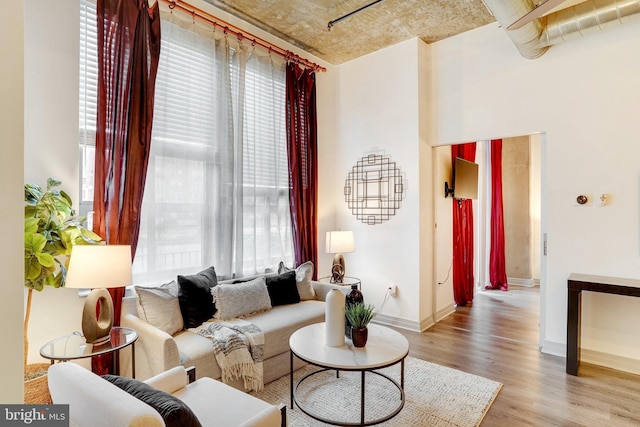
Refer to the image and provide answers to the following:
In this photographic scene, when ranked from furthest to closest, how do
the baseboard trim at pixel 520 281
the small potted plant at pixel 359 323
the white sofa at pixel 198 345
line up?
the baseboard trim at pixel 520 281, the small potted plant at pixel 359 323, the white sofa at pixel 198 345

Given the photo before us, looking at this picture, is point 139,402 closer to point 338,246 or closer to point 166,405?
point 166,405

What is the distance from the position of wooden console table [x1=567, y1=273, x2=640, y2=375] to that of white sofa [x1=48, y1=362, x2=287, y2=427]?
105 inches

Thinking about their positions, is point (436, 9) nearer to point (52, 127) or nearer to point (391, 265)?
point (391, 265)

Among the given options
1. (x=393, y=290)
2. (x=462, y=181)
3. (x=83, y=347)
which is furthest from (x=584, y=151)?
(x=83, y=347)

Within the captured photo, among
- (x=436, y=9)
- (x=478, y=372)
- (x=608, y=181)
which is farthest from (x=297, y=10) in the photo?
(x=478, y=372)

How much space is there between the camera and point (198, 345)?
7.98 ft

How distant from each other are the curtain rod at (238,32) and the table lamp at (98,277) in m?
2.23

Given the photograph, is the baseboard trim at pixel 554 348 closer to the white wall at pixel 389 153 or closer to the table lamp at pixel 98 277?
the white wall at pixel 389 153

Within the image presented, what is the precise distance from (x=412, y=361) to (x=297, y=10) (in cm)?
359

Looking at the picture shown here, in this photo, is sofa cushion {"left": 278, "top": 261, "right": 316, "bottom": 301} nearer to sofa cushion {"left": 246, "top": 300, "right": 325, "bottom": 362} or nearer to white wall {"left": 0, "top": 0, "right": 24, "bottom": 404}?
sofa cushion {"left": 246, "top": 300, "right": 325, "bottom": 362}

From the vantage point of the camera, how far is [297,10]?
3459mm

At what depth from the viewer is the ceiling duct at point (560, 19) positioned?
2578 mm

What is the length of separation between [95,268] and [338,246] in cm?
248

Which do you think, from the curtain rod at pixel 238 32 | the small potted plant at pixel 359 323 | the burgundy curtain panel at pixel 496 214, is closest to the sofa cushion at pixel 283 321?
the small potted plant at pixel 359 323
